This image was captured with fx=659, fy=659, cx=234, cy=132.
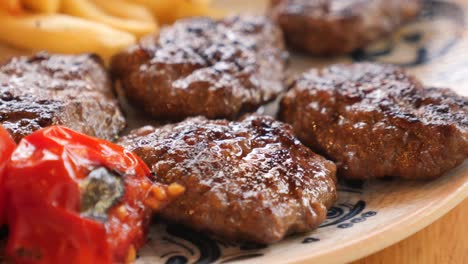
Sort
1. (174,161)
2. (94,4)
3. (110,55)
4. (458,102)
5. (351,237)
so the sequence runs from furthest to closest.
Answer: (94,4) < (110,55) < (458,102) < (174,161) < (351,237)

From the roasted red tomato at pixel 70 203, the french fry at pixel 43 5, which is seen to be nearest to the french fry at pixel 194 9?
the french fry at pixel 43 5

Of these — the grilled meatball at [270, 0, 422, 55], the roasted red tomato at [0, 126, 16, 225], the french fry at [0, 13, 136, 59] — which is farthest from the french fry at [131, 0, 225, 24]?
the roasted red tomato at [0, 126, 16, 225]

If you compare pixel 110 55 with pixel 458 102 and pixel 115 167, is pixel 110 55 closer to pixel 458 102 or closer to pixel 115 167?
pixel 115 167

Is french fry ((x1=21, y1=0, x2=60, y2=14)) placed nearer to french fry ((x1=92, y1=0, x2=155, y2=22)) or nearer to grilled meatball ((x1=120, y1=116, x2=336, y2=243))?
french fry ((x1=92, y1=0, x2=155, y2=22))

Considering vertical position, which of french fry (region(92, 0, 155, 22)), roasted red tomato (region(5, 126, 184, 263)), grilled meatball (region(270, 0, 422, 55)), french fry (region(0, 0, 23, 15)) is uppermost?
grilled meatball (region(270, 0, 422, 55))

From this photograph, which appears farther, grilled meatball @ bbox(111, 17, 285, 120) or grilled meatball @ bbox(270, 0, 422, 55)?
grilled meatball @ bbox(270, 0, 422, 55)

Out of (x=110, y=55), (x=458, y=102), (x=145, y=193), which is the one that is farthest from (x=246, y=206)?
(x=110, y=55)
